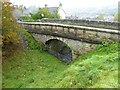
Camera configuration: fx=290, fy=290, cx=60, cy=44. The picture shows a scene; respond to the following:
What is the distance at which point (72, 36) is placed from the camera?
24.2m

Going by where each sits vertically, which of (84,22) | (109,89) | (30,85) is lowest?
(30,85)

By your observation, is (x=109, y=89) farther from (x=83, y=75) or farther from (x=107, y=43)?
(x=107, y=43)

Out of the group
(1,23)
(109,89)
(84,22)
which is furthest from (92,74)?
(84,22)

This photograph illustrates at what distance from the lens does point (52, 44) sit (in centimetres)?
2958

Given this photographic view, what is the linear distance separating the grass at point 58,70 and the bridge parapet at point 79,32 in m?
0.77

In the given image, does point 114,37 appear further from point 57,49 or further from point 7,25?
point 57,49

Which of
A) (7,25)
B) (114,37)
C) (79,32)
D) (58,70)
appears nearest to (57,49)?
(79,32)

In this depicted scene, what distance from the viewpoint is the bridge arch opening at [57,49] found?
28484 millimetres

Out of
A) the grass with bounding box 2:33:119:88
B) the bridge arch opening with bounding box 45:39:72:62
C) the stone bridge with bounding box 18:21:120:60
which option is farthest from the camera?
the bridge arch opening with bounding box 45:39:72:62

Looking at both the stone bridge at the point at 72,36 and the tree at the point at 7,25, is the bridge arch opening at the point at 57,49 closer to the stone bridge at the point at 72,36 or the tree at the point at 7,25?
the stone bridge at the point at 72,36

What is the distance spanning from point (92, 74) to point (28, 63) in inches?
403

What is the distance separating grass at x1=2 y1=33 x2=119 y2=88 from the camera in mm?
14873

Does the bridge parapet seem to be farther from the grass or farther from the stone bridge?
the grass

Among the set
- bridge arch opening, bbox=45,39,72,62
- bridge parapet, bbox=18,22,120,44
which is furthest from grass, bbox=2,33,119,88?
bridge arch opening, bbox=45,39,72,62
